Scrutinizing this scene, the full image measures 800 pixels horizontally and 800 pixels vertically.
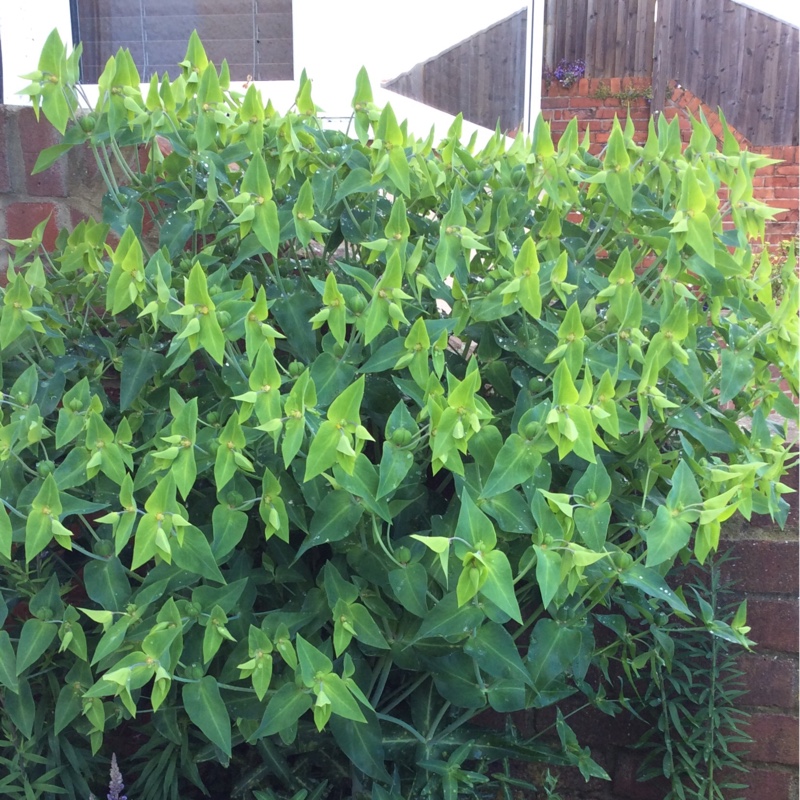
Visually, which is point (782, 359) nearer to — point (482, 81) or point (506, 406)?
point (506, 406)

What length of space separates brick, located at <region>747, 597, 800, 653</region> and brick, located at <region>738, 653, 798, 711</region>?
32 mm

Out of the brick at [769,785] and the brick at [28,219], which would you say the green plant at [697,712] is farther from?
the brick at [28,219]

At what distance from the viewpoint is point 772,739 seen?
5.39 ft

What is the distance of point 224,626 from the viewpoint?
1112mm

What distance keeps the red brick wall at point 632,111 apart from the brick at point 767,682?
454 centimetres

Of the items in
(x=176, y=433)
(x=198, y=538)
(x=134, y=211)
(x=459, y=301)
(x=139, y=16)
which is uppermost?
(x=139, y=16)

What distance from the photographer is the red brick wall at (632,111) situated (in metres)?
5.65

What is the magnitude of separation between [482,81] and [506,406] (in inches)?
107

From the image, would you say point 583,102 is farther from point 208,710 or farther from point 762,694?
point 208,710

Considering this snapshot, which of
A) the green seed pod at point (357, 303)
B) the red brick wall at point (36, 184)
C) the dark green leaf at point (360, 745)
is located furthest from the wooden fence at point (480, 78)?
the dark green leaf at point (360, 745)

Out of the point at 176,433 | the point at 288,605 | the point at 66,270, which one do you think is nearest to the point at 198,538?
the point at 176,433

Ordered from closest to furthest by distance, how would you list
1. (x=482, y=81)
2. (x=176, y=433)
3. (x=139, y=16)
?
1. (x=176, y=433)
2. (x=139, y=16)
3. (x=482, y=81)

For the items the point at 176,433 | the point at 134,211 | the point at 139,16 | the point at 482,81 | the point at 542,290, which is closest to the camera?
the point at 176,433

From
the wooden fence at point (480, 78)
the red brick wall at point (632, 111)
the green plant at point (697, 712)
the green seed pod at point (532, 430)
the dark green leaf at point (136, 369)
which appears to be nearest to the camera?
the green seed pod at point (532, 430)
